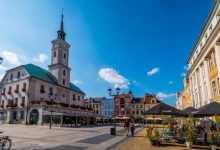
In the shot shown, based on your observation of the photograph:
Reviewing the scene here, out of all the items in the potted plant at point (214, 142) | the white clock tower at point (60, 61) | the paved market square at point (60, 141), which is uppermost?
the white clock tower at point (60, 61)

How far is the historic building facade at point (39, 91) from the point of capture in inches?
1442

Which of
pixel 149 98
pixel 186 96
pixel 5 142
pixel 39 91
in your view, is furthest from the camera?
pixel 149 98

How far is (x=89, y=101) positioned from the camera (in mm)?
86375

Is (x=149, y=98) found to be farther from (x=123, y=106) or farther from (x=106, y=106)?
(x=106, y=106)

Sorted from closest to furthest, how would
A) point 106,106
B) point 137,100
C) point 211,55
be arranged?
point 211,55, point 137,100, point 106,106

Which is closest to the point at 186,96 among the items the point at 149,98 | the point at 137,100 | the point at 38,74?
the point at 149,98

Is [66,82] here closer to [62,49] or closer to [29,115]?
[62,49]

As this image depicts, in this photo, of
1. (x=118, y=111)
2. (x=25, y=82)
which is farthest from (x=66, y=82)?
(x=118, y=111)

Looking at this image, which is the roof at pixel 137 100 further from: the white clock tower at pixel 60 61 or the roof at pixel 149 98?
the white clock tower at pixel 60 61

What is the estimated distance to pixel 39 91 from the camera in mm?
40438

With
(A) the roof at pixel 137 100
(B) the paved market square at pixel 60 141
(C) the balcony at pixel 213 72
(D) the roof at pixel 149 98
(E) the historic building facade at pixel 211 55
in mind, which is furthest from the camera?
(A) the roof at pixel 137 100

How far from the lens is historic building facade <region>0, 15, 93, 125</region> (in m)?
36.6

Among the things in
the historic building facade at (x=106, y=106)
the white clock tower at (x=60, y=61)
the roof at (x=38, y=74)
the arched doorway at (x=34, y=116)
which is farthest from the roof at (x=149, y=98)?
the arched doorway at (x=34, y=116)

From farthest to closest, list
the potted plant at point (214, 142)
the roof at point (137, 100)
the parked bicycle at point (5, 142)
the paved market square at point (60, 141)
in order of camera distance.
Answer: the roof at point (137, 100) → the paved market square at point (60, 141) → the potted plant at point (214, 142) → the parked bicycle at point (5, 142)
